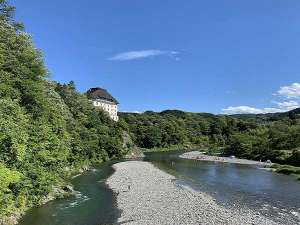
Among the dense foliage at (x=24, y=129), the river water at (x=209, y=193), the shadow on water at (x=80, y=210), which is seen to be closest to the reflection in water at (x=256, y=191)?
the river water at (x=209, y=193)

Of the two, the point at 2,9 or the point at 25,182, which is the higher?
the point at 2,9

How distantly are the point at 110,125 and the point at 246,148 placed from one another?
2092 inches

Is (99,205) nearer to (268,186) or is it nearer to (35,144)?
(35,144)

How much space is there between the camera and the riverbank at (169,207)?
1597 inches

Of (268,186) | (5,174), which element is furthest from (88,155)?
(5,174)

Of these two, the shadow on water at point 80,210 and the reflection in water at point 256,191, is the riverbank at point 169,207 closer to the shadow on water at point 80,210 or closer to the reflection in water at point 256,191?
the shadow on water at point 80,210

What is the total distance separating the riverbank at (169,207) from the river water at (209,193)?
177 cm

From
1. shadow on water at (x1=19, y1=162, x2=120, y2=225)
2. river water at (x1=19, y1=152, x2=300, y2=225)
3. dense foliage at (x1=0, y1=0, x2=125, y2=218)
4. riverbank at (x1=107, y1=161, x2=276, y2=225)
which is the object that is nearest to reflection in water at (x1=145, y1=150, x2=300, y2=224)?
river water at (x1=19, y1=152, x2=300, y2=225)

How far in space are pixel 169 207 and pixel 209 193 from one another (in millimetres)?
14742

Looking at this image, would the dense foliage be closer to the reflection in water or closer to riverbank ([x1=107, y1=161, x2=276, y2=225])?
riverbank ([x1=107, y1=161, x2=276, y2=225])

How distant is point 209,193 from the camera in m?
60.2

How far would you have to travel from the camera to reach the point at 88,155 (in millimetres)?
109562

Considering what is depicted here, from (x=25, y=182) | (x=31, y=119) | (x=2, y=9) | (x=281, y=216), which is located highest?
(x=2, y=9)

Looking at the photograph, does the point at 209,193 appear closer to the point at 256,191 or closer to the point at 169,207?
the point at 256,191
